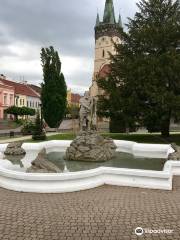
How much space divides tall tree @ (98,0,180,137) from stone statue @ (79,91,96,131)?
9.33 m

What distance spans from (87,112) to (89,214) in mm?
8639

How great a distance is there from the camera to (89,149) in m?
13.6

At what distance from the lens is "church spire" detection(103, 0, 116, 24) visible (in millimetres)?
89812

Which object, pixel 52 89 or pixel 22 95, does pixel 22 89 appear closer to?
pixel 22 95

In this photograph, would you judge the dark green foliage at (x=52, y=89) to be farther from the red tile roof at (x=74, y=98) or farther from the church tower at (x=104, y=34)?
the red tile roof at (x=74, y=98)

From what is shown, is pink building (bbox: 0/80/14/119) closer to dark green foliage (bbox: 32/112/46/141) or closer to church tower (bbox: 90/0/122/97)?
church tower (bbox: 90/0/122/97)

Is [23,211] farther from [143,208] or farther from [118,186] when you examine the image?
[118,186]

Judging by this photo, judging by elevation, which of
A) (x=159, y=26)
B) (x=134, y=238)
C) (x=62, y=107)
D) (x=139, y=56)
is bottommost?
(x=134, y=238)

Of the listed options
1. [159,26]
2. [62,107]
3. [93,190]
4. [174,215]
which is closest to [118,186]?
[93,190]

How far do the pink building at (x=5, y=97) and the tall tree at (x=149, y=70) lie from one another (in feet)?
135

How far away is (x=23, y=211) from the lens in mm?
7762

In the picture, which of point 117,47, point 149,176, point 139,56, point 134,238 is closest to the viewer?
point 134,238

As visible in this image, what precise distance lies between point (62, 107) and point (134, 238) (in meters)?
39.0

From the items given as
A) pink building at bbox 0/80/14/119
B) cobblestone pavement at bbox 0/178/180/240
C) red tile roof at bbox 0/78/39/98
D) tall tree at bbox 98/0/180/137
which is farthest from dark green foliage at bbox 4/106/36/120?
cobblestone pavement at bbox 0/178/180/240
